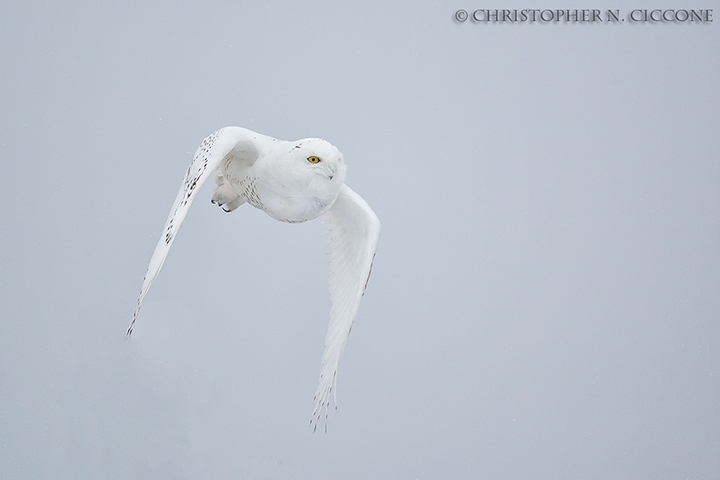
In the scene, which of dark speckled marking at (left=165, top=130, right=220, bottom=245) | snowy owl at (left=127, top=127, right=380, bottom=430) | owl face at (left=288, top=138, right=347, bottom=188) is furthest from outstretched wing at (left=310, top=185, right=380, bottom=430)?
dark speckled marking at (left=165, top=130, right=220, bottom=245)

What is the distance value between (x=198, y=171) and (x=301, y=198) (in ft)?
0.93

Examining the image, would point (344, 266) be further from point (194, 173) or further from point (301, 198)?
point (194, 173)

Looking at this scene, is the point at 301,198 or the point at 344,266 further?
the point at 344,266

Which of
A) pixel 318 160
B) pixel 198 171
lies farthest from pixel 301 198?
pixel 198 171

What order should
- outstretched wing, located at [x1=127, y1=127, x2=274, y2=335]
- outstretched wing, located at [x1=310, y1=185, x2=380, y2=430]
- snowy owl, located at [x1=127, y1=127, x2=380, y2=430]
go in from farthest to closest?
outstretched wing, located at [x1=310, y1=185, x2=380, y2=430] < snowy owl, located at [x1=127, y1=127, x2=380, y2=430] < outstretched wing, located at [x1=127, y1=127, x2=274, y2=335]

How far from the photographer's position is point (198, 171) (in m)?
2.27

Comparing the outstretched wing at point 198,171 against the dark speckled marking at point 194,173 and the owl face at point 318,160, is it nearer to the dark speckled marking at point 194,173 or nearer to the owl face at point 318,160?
the dark speckled marking at point 194,173

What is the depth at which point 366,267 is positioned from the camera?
2609 mm

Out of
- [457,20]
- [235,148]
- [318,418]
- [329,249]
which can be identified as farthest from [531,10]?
[318,418]

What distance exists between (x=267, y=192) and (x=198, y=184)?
0.28 m

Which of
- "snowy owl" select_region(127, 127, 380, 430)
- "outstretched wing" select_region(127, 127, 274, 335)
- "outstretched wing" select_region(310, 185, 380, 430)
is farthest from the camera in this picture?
"outstretched wing" select_region(310, 185, 380, 430)

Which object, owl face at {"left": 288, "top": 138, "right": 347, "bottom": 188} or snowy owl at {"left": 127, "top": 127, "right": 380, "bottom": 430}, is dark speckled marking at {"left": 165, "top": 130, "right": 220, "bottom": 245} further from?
owl face at {"left": 288, "top": 138, "right": 347, "bottom": 188}

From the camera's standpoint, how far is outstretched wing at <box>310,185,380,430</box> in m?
2.61

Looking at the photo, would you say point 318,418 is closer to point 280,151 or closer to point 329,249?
point 329,249
